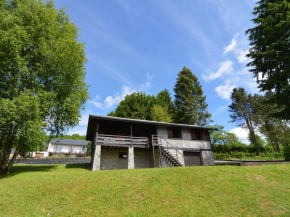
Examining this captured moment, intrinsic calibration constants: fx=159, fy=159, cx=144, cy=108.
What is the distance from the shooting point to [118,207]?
7086 mm

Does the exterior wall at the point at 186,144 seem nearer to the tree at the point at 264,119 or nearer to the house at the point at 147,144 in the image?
the house at the point at 147,144

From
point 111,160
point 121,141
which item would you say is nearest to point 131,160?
point 121,141

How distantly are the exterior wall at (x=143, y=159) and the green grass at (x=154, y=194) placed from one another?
8239mm

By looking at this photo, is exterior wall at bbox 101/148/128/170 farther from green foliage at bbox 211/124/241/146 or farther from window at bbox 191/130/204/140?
green foliage at bbox 211/124/241/146

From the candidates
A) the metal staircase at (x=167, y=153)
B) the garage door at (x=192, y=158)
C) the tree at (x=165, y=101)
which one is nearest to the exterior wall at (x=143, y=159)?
the metal staircase at (x=167, y=153)

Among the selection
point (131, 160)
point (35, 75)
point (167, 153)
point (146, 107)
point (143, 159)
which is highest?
point (146, 107)

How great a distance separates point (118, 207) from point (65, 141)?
48792 mm

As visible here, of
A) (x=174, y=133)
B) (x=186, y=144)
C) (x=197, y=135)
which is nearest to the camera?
(x=186, y=144)

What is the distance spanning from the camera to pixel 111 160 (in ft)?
58.3

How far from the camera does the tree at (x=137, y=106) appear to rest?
120 ft

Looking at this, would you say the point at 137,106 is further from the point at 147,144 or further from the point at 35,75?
the point at 35,75

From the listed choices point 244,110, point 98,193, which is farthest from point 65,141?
point 244,110

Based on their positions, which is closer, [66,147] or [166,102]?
[166,102]

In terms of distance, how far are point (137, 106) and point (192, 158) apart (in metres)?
20.4
